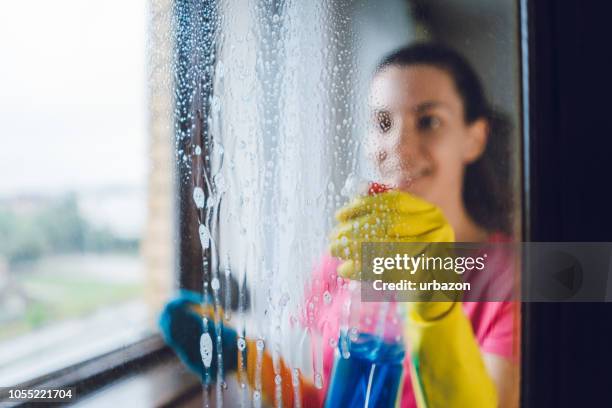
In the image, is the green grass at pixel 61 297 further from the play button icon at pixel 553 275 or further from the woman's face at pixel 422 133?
the play button icon at pixel 553 275

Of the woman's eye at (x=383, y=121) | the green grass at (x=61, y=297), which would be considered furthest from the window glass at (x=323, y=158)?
the green grass at (x=61, y=297)

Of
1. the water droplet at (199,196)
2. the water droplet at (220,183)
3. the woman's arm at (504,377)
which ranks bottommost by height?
the woman's arm at (504,377)

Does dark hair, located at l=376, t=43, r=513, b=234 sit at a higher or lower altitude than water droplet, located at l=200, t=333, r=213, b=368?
higher

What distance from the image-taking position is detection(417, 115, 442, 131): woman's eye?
1.80ft

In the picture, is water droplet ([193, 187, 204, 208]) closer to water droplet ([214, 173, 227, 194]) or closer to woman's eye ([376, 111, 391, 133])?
water droplet ([214, 173, 227, 194])

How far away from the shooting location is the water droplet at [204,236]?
0.55 m

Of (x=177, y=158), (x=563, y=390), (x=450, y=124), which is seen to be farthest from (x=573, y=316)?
(x=177, y=158)

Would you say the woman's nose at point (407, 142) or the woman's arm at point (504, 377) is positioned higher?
the woman's nose at point (407, 142)

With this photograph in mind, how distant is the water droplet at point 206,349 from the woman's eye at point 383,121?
34cm

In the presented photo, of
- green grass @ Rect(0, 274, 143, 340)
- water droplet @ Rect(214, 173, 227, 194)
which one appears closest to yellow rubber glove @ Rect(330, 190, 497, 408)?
water droplet @ Rect(214, 173, 227, 194)

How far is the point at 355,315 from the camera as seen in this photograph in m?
0.55

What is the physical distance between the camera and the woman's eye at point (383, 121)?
55 centimetres

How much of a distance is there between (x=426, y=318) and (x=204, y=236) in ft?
0.96

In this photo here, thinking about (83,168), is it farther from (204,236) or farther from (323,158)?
(323,158)
